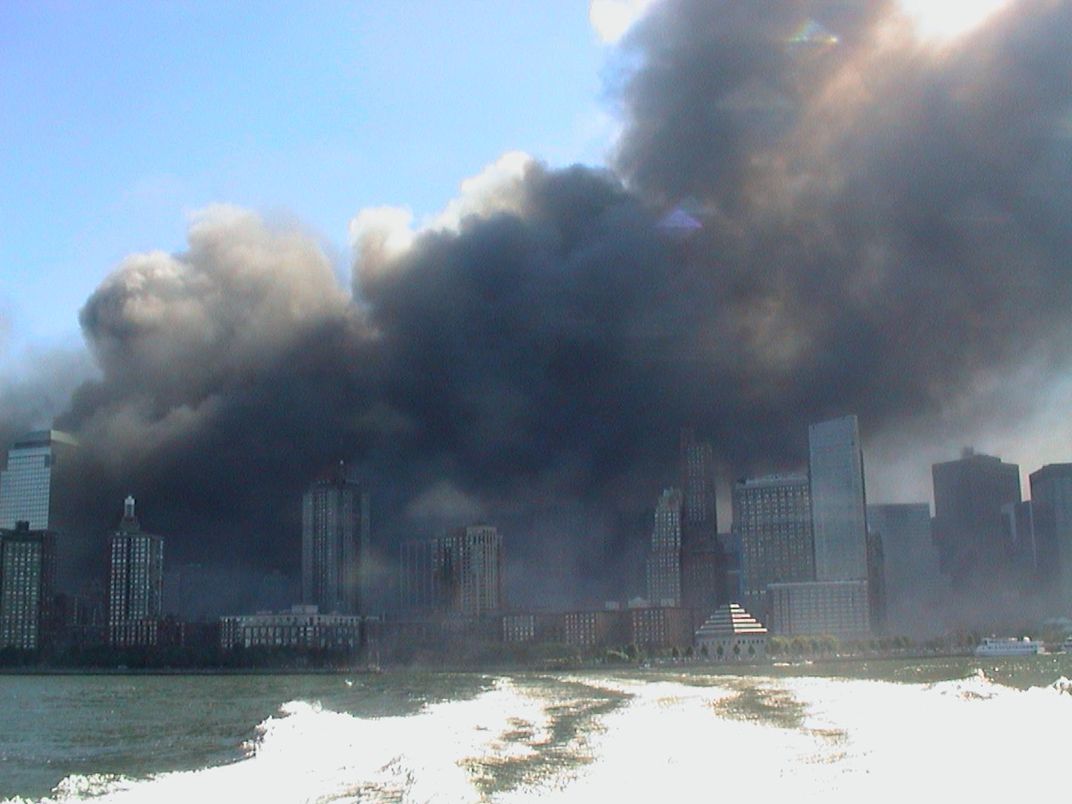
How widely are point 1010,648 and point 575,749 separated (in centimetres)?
11753

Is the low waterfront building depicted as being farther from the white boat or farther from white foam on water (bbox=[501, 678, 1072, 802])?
white foam on water (bbox=[501, 678, 1072, 802])

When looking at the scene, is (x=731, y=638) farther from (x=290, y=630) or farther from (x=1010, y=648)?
(x=290, y=630)

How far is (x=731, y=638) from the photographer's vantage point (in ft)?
517

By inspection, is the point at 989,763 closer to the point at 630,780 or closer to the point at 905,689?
the point at 630,780

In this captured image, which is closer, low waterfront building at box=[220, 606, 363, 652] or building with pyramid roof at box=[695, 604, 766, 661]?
building with pyramid roof at box=[695, 604, 766, 661]

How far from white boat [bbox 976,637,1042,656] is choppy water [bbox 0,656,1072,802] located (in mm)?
83958

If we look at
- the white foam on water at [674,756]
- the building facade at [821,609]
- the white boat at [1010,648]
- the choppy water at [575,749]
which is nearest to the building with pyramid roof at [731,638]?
the white boat at [1010,648]

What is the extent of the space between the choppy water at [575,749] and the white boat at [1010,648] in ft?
275

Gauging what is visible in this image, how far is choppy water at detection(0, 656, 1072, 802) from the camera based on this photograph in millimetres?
27375

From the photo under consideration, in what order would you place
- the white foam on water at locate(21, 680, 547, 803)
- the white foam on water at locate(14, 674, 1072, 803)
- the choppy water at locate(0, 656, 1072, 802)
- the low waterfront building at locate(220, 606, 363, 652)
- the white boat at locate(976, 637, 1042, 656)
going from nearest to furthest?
the white foam on water at locate(14, 674, 1072, 803), the choppy water at locate(0, 656, 1072, 802), the white foam on water at locate(21, 680, 547, 803), the white boat at locate(976, 637, 1042, 656), the low waterfront building at locate(220, 606, 363, 652)

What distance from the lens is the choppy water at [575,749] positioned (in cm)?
2738

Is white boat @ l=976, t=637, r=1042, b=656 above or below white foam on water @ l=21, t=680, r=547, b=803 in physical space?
below

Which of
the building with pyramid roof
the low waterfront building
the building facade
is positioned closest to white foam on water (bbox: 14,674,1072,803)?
the building with pyramid roof

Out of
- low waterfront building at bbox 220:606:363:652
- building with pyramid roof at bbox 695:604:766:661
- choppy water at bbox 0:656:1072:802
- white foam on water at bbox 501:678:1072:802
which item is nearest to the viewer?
white foam on water at bbox 501:678:1072:802
